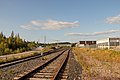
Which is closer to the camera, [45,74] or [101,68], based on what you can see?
[45,74]

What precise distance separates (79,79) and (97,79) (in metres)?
0.94

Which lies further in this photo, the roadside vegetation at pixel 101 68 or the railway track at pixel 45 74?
the roadside vegetation at pixel 101 68

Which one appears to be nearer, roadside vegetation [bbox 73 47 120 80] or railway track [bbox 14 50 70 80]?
railway track [bbox 14 50 70 80]

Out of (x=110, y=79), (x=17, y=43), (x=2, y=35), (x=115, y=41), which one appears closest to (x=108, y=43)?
(x=115, y=41)

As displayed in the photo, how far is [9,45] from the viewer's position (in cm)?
7425

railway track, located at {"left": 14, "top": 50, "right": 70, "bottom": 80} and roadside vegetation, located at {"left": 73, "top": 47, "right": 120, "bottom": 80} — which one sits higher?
railway track, located at {"left": 14, "top": 50, "right": 70, "bottom": 80}

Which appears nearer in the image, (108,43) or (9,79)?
(9,79)

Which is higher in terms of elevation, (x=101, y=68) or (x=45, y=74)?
(x=45, y=74)

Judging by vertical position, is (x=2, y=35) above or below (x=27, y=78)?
above

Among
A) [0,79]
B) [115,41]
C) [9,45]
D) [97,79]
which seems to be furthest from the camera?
[115,41]

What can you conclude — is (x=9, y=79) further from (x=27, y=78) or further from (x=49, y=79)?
(x=49, y=79)

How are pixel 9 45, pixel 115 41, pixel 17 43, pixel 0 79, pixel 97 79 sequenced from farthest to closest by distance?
pixel 115 41
pixel 17 43
pixel 9 45
pixel 97 79
pixel 0 79

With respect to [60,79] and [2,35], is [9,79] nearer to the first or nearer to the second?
[60,79]

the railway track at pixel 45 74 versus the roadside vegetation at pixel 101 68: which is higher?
the railway track at pixel 45 74
